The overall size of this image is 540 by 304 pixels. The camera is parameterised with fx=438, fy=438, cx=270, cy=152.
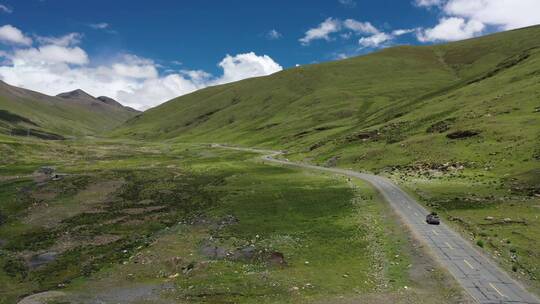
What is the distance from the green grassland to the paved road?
5.63ft

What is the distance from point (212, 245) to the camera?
50500 millimetres

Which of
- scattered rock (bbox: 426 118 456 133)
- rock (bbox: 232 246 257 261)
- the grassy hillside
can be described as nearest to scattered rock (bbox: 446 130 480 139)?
the grassy hillside

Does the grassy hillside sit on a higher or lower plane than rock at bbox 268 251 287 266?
higher

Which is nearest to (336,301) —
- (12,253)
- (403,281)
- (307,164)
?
(403,281)

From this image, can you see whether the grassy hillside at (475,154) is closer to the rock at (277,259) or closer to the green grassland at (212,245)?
the green grassland at (212,245)

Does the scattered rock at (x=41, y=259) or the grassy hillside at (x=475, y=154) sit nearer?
the scattered rock at (x=41, y=259)

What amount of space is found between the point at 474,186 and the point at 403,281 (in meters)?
45.3

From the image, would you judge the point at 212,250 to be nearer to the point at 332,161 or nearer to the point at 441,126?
the point at 332,161

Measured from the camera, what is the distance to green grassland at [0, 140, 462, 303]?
1438 inches

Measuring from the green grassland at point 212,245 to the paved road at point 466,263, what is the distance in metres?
1.72

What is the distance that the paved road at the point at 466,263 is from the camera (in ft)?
109

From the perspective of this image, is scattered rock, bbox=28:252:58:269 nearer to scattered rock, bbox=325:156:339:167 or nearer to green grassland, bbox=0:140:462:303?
green grassland, bbox=0:140:462:303

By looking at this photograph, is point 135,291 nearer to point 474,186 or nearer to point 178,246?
point 178,246

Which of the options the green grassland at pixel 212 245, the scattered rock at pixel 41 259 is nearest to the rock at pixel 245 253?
the green grassland at pixel 212 245
